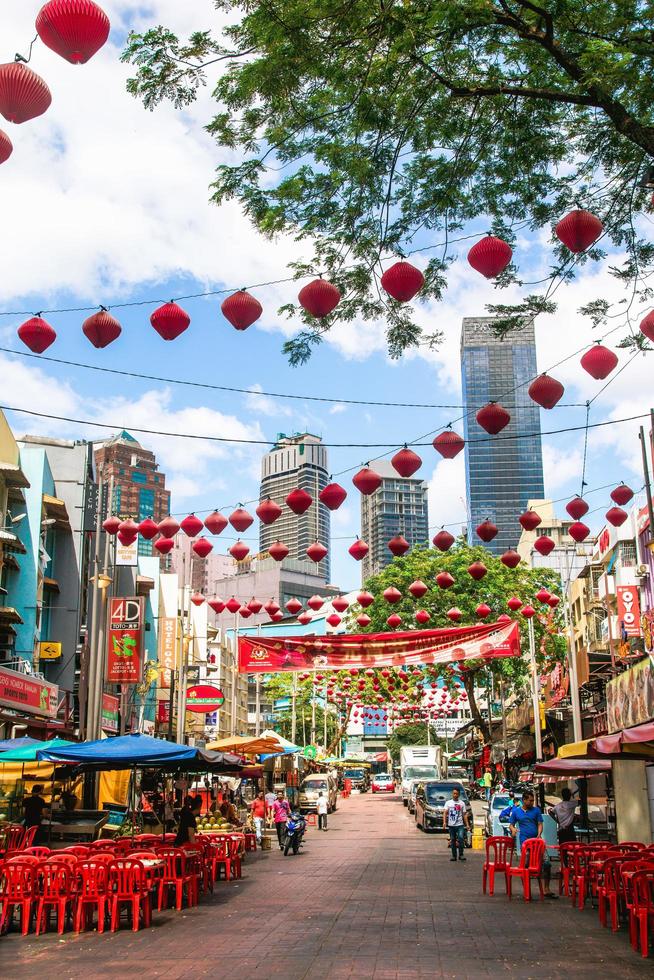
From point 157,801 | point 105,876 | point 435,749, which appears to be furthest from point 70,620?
point 105,876

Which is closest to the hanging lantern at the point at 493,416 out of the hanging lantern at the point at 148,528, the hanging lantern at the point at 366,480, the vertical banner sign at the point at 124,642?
the hanging lantern at the point at 366,480

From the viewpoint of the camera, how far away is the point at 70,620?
40344 mm

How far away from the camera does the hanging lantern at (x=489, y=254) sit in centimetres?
930

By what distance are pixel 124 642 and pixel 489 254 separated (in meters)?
26.1

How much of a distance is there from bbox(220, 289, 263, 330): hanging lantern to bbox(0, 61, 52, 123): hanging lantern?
10.9ft

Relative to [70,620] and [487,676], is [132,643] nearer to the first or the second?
[70,620]

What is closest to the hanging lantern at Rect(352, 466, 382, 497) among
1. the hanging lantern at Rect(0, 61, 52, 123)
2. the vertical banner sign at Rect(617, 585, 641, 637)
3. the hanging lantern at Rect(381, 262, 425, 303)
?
the hanging lantern at Rect(381, 262, 425, 303)

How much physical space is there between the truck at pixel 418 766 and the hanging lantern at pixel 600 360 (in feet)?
132

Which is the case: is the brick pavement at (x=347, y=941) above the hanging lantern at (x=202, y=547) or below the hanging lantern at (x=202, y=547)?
below

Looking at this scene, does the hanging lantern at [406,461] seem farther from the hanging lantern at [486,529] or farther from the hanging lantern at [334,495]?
the hanging lantern at [486,529]

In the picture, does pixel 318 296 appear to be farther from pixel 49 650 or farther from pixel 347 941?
pixel 49 650

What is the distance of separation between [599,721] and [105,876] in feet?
88.2

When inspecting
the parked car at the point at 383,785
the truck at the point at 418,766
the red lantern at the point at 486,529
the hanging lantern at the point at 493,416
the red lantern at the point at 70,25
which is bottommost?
the parked car at the point at 383,785

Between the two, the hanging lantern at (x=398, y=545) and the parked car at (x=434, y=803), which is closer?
the hanging lantern at (x=398, y=545)
